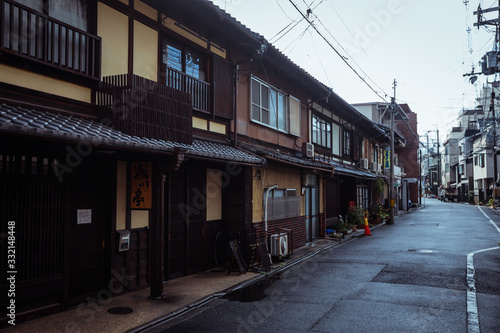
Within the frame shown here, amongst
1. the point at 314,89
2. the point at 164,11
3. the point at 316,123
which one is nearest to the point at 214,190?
the point at 164,11

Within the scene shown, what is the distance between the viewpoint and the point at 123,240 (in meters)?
8.55

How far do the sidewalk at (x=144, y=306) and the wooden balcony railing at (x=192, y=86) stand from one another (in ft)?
15.4

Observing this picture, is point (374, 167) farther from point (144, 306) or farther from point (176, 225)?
point (144, 306)

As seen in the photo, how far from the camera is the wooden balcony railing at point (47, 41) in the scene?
6352 mm

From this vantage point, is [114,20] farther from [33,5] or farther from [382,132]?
[382,132]

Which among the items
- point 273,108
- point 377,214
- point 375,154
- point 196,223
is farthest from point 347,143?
point 196,223

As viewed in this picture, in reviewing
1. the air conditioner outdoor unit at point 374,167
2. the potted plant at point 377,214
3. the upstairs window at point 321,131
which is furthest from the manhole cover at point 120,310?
the air conditioner outdoor unit at point 374,167

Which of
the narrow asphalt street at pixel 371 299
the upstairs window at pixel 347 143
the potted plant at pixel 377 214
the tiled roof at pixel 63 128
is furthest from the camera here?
the potted plant at pixel 377 214

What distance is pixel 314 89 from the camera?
713 inches

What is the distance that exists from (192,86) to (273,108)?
529cm

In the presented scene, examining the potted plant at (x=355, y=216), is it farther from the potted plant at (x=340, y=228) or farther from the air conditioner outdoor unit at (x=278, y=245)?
the air conditioner outdoor unit at (x=278, y=245)

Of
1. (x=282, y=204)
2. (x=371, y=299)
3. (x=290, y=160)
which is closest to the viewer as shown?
(x=371, y=299)

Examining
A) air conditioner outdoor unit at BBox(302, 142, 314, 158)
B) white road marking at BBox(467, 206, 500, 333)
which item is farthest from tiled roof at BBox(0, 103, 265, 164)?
air conditioner outdoor unit at BBox(302, 142, 314, 158)

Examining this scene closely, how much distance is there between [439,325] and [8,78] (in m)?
8.28
